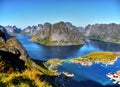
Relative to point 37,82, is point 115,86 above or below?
below

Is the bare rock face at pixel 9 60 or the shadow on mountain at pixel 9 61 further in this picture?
the shadow on mountain at pixel 9 61

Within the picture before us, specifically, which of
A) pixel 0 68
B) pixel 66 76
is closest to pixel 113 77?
pixel 66 76

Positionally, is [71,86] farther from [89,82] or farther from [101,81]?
[101,81]

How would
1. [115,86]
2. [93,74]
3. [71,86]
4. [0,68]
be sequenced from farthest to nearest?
[93,74] < [115,86] < [71,86] < [0,68]

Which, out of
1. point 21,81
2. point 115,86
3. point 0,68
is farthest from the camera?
point 115,86

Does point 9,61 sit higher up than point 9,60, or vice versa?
point 9,60

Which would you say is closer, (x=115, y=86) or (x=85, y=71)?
(x=115, y=86)

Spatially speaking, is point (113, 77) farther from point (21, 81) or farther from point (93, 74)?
point (21, 81)

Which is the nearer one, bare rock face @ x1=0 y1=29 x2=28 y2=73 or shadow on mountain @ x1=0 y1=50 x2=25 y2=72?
bare rock face @ x1=0 y1=29 x2=28 y2=73

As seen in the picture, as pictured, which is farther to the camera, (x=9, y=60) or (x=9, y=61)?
(x=9, y=60)
